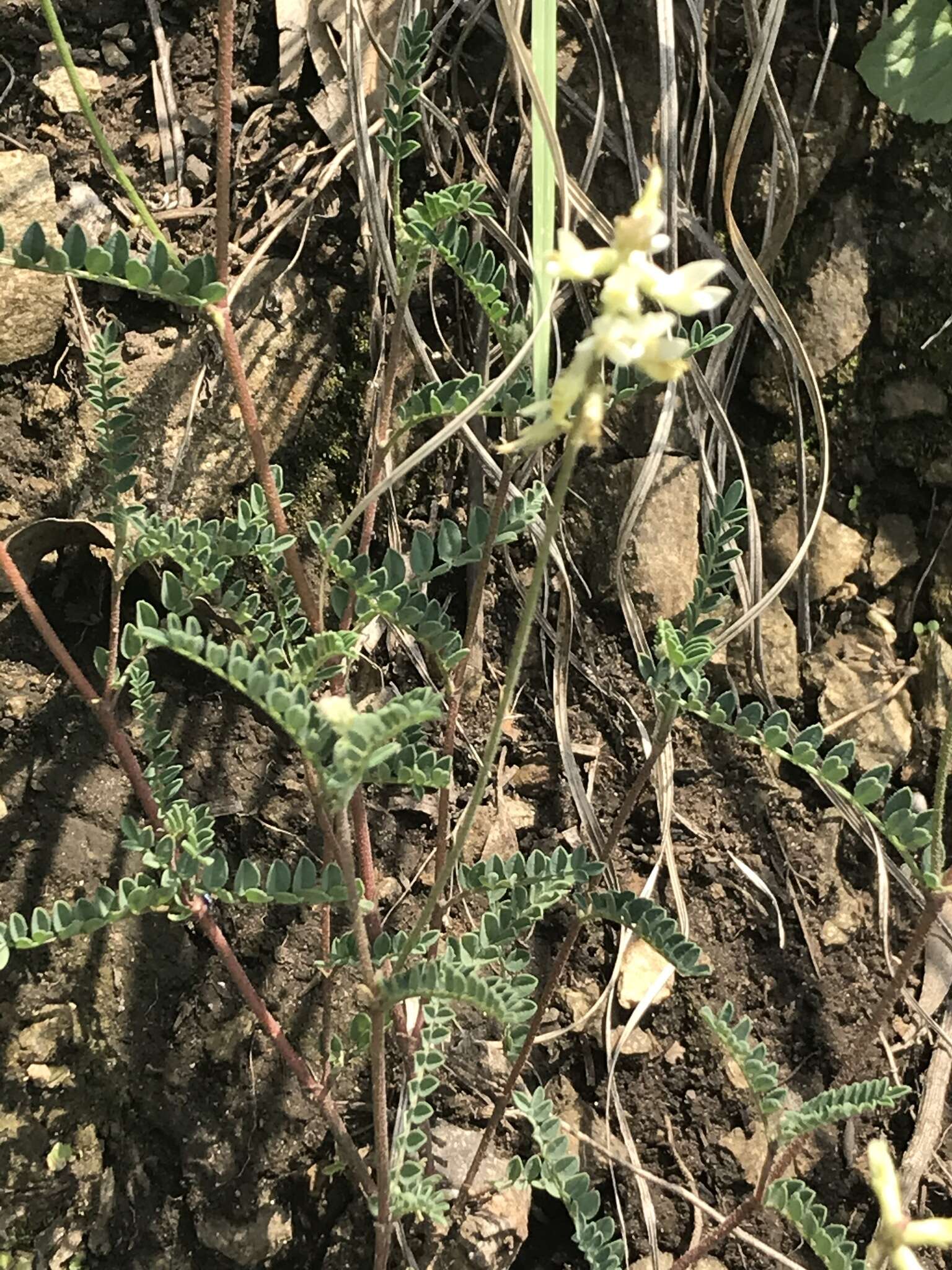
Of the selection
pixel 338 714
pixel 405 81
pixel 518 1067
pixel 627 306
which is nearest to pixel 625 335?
pixel 627 306

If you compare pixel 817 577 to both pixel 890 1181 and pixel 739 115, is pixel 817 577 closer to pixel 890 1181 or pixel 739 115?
pixel 739 115

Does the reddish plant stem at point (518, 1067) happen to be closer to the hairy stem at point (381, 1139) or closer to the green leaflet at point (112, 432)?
the hairy stem at point (381, 1139)

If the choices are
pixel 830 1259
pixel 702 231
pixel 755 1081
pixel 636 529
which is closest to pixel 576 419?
pixel 755 1081

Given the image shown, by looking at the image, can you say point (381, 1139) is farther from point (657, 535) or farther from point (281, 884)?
point (657, 535)

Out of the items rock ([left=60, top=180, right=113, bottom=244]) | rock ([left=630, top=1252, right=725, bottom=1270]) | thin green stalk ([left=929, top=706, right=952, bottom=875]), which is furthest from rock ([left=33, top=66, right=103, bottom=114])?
rock ([left=630, top=1252, right=725, bottom=1270])

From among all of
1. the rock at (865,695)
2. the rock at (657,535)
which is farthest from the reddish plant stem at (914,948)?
the rock at (657,535)

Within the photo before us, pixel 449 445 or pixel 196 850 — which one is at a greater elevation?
pixel 449 445
